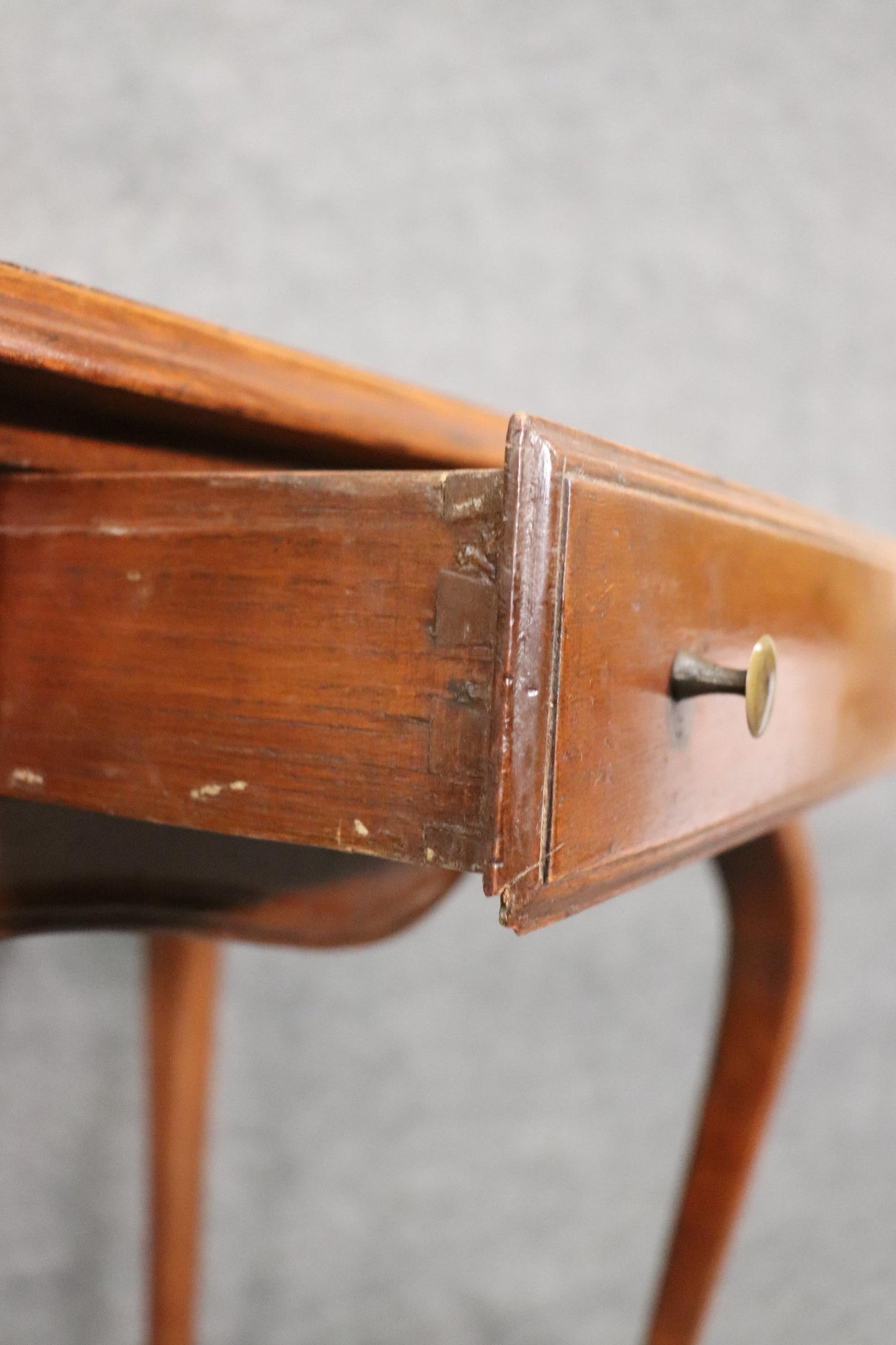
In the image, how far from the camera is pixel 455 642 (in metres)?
0.24

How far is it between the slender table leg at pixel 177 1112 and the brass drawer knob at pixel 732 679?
21.0 inches

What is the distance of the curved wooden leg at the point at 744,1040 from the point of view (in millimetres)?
574

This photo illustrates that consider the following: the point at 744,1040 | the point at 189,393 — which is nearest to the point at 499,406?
the point at 744,1040

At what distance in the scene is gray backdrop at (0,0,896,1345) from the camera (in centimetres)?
83

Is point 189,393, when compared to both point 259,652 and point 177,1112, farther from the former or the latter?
point 177,1112

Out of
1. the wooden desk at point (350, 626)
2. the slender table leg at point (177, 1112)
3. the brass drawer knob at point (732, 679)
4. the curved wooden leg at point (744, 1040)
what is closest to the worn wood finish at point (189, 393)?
the wooden desk at point (350, 626)

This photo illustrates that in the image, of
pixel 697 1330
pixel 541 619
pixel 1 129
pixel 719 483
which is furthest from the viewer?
pixel 1 129

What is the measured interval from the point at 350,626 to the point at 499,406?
760 mm

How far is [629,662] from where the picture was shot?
0.89ft

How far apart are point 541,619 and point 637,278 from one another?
2.88ft

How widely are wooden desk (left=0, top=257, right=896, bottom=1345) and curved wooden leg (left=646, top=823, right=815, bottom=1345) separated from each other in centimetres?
19

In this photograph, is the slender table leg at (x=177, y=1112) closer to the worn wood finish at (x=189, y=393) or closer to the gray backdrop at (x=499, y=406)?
the gray backdrop at (x=499, y=406)

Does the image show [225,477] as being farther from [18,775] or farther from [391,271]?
[391,271]

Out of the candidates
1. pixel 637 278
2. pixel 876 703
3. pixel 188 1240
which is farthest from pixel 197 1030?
pixel 637 278
